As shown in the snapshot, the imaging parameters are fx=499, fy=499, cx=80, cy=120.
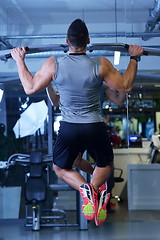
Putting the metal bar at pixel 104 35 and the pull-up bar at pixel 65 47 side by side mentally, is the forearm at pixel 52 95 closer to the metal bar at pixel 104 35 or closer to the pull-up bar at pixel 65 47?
the pull-up bar at pixel 65 47

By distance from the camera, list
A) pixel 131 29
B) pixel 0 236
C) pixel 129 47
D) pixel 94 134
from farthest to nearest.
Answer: pixel 131 29, pixel 0 236, pixel 129 47, pixel 94 134

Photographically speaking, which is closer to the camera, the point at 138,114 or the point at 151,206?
the point at 151,206

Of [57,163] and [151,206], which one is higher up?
[57,163]

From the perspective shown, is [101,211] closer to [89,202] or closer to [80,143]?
[89,202]

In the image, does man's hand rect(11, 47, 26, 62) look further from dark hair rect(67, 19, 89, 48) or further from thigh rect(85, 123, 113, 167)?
thigh rect(85, 123, 113, 167)

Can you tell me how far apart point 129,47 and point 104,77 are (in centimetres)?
44

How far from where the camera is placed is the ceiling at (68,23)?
7.12m

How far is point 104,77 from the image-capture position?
333 cm

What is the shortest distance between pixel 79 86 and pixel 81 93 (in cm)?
5

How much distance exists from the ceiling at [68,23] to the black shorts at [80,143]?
12.2 ft

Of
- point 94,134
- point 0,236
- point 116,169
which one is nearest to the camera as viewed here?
point 94,134

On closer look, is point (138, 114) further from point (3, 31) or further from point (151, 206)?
point (3, 31)

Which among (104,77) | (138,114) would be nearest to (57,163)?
(104,77)

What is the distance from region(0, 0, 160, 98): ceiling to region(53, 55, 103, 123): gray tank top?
12.3 ft
